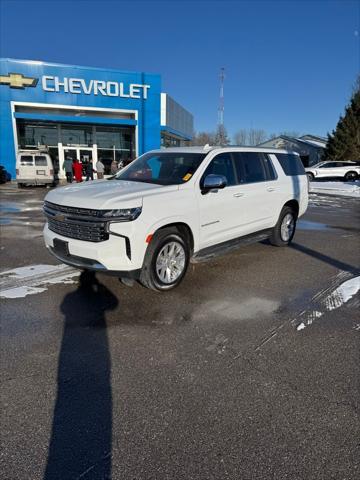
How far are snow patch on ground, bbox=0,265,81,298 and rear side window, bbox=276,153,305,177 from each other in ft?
14.7

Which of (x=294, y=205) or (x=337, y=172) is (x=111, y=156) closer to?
(x=337, y=172)

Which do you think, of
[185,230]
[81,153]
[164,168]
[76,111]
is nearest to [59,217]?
[185,230]

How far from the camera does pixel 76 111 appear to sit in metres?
26.1

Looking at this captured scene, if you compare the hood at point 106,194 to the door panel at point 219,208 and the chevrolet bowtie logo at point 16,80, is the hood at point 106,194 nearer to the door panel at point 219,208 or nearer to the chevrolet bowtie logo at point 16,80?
the door panel at point 219,208

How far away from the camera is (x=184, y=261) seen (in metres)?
4.84

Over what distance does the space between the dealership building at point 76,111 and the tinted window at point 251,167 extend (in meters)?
22.1

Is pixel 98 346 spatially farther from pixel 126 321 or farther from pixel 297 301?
pixel 297 301

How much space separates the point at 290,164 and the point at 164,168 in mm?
3193

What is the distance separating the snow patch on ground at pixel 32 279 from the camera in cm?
477

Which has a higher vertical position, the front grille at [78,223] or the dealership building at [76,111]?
the dealership building at [76,111]

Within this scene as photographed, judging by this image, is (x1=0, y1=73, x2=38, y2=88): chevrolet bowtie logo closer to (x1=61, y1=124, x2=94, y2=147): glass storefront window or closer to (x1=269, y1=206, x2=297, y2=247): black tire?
(x1=61, y1=124, x2=94, y2=147): glass storefront window

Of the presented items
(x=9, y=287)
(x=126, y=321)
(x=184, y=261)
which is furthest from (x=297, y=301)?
(x=9, y=287)

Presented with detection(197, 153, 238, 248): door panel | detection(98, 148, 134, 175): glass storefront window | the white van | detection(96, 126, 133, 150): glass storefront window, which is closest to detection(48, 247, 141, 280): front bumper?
detection(197, 153, 238, 248): door panel

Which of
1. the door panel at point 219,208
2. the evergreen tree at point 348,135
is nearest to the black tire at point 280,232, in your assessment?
the door panel at point 219,208
